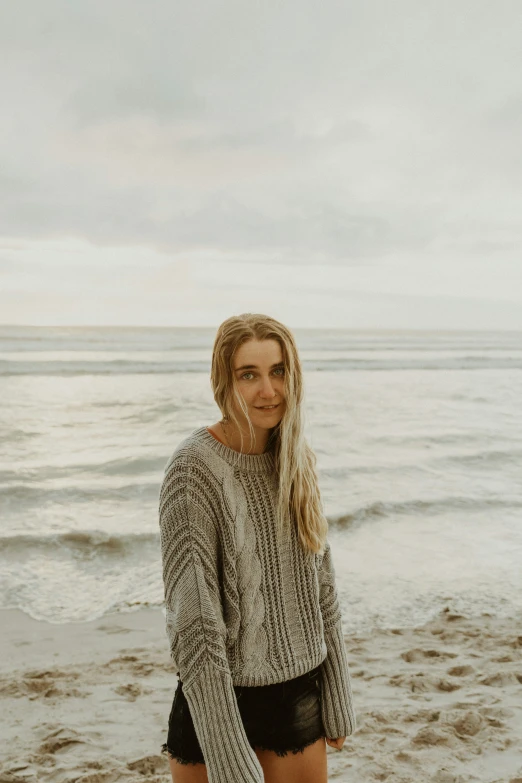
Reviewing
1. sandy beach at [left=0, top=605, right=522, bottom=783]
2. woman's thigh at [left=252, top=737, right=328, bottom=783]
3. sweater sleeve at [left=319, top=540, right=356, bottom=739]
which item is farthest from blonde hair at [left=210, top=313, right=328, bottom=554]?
sandy beach at [left=0, top=605, right=522, bottom=783]

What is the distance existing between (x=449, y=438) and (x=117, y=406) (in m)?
7.90

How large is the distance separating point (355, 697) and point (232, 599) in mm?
2811

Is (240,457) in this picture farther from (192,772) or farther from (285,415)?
(192,772)

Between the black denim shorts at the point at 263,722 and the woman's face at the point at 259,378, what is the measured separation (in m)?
0.81

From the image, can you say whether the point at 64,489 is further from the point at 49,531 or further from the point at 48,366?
the point at 48,366

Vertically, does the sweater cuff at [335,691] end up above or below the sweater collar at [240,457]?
below

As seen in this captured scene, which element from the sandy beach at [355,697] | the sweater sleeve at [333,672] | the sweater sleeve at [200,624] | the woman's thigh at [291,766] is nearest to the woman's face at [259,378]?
the sweater sleeve at [200,624]

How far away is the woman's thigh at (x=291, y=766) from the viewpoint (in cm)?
204

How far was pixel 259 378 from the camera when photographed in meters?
2.07

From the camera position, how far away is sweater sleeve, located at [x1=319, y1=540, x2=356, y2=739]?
216 cm

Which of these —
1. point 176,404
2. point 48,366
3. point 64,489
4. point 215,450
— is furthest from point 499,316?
point 215,450

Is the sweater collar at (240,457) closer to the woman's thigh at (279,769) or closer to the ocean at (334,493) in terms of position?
the ocean at (334,493)

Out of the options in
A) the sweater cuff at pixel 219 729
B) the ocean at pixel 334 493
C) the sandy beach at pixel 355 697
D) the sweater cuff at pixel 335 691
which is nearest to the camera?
the sweater cuff at pixel 219 729

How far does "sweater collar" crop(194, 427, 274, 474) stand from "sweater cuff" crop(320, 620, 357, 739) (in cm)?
61
